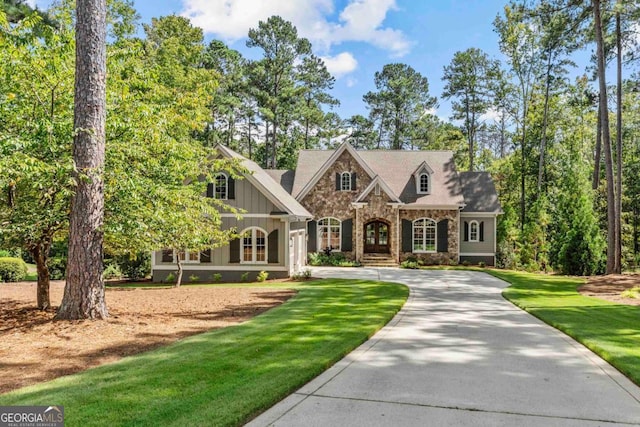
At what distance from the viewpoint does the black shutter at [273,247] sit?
1841 cm

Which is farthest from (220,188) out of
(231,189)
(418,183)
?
(418,183)

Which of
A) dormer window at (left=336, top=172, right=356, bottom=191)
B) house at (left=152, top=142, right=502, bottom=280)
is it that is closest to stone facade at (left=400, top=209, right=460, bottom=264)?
house at (left=152, top=142, right=502, bottom=280)

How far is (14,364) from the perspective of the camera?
598 cm

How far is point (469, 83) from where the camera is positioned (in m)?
34.5

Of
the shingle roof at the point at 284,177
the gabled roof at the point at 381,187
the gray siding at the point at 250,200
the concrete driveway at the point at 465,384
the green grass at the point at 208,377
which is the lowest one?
the concrete driveway at the point at 465,384

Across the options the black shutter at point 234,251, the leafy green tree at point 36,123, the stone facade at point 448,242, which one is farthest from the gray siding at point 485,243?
the leafy green tree at point 36,123

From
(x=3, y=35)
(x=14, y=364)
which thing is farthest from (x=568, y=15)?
(x=14, y=364)

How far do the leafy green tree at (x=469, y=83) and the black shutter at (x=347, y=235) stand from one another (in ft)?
51.0

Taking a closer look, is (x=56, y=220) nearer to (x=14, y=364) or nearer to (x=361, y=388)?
(x=14, y=364)

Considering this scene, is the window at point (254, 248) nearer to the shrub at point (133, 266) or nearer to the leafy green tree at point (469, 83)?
the shrub at point (133, 266)

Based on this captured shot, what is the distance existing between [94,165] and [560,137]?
33.4 m

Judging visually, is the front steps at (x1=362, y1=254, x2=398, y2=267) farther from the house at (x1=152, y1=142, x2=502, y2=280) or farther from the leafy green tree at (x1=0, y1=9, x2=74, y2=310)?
the leafy green tree at (x1=0, y1=9, x2=74, y2=310)

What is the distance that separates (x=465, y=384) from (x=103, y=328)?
6.27 metres

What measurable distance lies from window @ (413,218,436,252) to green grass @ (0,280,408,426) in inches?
655
